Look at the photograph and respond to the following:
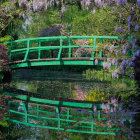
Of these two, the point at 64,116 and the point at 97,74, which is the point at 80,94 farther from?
the point at 97,74

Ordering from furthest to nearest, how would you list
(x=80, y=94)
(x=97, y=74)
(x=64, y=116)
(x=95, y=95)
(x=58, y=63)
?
(x=97, y=74) → (x=58, y=63) → (x=80, y=94) → (x=95, y=95) → (x=64, y=116)

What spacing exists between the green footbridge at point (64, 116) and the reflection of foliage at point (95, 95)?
20.4 inches

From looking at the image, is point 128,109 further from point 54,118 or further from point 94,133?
point 94,133

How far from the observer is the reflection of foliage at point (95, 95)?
9.09m

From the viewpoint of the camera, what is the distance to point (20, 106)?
25.0 ft

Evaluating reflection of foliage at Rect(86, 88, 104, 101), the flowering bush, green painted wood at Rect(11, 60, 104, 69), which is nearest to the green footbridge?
reflection of foliage at Rect(86, 88, 104, 101)

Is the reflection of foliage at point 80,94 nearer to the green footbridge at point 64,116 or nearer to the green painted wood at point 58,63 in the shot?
the green footbridge at point 64,116

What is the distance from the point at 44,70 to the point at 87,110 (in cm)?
1410

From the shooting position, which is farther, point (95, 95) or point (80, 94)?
point (80, 94)

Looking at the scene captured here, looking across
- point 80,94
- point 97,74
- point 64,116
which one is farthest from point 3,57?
point 64,116

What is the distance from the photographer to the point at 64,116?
638 cm

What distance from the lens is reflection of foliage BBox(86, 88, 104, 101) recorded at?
9086mm

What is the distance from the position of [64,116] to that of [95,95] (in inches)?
135

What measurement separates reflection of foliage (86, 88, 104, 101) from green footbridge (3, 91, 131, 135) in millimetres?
517
